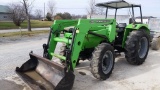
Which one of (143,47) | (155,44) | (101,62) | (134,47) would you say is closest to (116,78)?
(101,62)

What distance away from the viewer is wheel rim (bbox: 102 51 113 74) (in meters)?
5.76

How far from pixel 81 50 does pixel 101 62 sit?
0.76 metres

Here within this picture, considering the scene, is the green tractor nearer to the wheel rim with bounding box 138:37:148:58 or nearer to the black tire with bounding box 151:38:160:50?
the wheel rim with bounding box 138:37:148:58

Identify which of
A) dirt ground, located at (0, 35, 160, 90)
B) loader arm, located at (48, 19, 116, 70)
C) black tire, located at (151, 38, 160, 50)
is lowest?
dirt ground, located at (0, 35, 160, 90)

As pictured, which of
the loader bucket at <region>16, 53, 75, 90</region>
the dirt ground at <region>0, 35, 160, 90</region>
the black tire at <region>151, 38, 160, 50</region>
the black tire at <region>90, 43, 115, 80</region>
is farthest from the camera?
the black tire at <region>151, 38, 160, 50</region>

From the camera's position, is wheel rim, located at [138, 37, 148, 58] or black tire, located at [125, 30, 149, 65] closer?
black tire, located at [125, 30, 149, 65]

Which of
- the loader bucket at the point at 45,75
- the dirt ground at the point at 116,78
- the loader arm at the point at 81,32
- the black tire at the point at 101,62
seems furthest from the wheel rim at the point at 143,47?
the loader bucket at the point at 45,75

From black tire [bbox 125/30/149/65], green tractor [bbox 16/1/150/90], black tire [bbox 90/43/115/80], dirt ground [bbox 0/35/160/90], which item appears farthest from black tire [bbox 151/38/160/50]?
black tire [bbox 90/43/115/80]

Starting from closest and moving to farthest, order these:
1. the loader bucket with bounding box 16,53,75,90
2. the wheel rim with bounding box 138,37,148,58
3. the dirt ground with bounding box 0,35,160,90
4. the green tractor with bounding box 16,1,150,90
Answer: the loader bucket with bounding box 16,53,75,90 < the green tractor with bounding box 16,1,150,90 < the dirt ground with bounding box 0,35,160,90 < the wheel rim with bounding box 138,37,148,58

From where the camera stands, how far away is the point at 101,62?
213 inches

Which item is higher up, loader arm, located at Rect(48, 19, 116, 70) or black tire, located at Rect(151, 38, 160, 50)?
loader arm, located at Rect(48, 19, 116, 70)

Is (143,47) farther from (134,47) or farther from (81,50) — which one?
(81,50)

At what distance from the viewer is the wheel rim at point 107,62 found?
576 centimetres

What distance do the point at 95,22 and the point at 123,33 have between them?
1.88 meters
